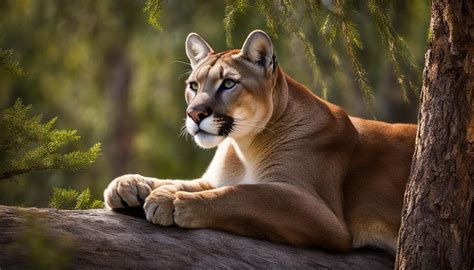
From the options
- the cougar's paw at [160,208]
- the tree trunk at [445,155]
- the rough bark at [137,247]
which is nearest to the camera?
the rough bark at [137,247]

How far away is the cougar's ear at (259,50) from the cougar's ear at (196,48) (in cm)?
51

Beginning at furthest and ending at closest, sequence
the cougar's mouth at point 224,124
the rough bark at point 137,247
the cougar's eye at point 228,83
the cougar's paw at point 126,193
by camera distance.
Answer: the cougar's eye at point 228,83 < the cougar's mouth at point 224,124 < the cougar's paw at point 126,193 < the rough bark at point 137,247

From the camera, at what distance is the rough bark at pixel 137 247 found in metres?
5.28

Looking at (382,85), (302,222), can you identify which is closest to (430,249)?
(302,222)

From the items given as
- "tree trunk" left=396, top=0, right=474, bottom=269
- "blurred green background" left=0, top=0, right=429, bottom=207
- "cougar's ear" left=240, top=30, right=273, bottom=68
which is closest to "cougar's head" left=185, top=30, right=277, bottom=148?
"cougar's ear" left=240, top=30, right=273, bottom=68

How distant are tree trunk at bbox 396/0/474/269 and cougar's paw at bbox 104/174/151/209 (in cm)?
210

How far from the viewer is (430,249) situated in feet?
18.3

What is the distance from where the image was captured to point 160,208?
6.21 metres

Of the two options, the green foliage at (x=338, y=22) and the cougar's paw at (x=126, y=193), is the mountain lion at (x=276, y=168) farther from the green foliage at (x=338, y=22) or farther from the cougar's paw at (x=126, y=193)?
the green foliage at (x=338, y=22)

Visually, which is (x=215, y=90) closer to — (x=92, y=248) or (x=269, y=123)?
(x=269, y=123)

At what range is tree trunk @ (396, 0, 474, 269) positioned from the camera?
5.44 m

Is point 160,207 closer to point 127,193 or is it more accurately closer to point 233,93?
point 127,193

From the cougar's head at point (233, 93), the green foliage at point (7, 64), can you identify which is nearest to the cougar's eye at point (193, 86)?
the cougar's head at point (233, 93)

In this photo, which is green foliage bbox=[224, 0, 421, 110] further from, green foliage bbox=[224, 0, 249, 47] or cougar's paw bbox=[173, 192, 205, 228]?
cougar's paw bbox=[173, 192, 205, 228]
